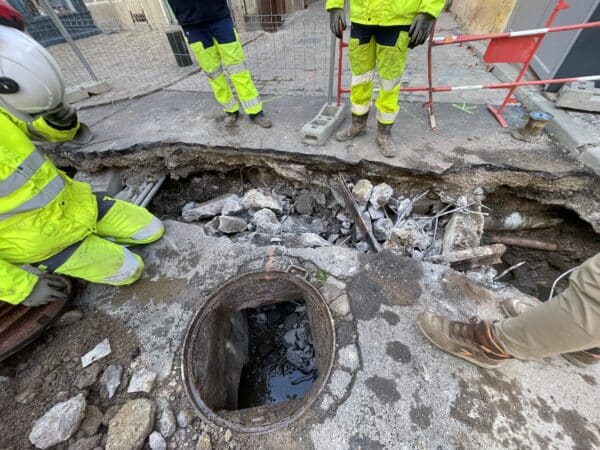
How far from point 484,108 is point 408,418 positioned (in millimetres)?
3222

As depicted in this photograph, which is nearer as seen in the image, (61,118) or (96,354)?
(96,354)

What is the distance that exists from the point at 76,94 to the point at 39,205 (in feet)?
11.0

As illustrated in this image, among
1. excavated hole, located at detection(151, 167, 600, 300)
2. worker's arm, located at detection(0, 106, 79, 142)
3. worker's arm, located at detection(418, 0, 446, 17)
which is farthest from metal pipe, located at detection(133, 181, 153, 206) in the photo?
worker's arm, located at detection(418, 0, 446, 17)

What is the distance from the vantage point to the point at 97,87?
4160mm

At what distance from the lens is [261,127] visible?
10.1 feet

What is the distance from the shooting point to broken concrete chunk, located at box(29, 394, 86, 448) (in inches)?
57.2

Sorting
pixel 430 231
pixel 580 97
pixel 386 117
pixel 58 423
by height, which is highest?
pixel 386 117

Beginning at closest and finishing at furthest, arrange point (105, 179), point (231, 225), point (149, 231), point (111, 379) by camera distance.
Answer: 1. point (111, 379)
2. point (149, 231)
3. point (231, 225)
4. point (105, 179)

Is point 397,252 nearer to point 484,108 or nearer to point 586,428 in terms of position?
point 586,428

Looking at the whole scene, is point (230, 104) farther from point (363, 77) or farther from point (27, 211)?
point (27, 211)

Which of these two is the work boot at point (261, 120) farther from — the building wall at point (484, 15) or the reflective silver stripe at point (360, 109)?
the building wall at point (484, 15)

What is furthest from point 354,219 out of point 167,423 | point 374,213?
point 167,423

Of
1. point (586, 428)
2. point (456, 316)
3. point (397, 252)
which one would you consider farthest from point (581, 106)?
point (586, 428)

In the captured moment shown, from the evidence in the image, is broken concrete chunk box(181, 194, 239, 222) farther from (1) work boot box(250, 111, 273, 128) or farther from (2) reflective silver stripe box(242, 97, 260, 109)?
(2) reflective silver stripe box(242, 97, 260, 109)
